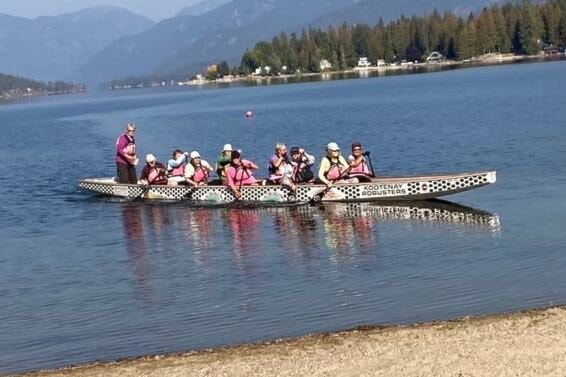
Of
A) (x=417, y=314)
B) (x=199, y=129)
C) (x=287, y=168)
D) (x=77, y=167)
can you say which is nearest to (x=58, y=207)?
(x=287, y=168)

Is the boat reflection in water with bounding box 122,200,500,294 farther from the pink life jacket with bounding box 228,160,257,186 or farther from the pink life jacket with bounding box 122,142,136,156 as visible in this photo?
the pink life jacket with bounding box 122,142,136,156

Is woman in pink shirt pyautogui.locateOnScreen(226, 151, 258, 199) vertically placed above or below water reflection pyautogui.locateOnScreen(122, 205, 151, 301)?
above

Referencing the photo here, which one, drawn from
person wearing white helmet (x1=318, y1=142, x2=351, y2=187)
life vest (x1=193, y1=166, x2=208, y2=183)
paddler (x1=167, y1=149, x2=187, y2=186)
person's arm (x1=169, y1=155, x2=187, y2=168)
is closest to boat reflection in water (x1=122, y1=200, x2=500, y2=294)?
person wearing white helmet (x1=318, y1=142, x2=351, y2=187)

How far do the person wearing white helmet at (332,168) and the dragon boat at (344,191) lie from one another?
0.26 m

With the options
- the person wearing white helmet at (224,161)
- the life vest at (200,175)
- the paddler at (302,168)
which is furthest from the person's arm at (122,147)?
the paddler at (302,168)

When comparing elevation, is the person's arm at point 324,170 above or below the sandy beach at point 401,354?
above

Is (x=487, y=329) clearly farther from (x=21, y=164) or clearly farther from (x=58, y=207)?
(x=21, y=164)

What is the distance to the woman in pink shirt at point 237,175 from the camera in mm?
31359

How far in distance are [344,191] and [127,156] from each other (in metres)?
8.76

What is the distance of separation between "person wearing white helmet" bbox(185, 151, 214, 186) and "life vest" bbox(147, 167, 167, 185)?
1152 mm

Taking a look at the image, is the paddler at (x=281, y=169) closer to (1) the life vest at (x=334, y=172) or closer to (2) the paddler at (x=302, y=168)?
(2) the paddler at (x=302, y=168)

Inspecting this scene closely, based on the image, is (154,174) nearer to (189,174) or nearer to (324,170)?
(189,174)

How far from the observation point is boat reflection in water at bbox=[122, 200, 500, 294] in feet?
76.7

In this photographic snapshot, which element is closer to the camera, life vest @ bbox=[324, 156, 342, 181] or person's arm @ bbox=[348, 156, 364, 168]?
person's arm @ bbox=[348, 156, 364, 168]
